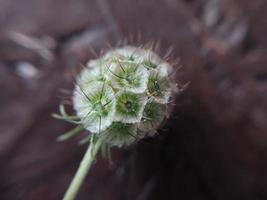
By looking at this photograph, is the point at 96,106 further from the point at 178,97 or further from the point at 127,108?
the point at 178,97

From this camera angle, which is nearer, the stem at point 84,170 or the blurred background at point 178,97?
the stem at point 84,170

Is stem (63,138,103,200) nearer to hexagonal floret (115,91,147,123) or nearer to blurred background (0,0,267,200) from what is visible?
hexagonal floret (115,91,147,123)

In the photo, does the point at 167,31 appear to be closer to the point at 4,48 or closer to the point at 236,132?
the point at 236,132

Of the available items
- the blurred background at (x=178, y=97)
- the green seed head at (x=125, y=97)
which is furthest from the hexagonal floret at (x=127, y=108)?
the blurred background at (x=178, y=97)

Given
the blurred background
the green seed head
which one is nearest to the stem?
the green seed head

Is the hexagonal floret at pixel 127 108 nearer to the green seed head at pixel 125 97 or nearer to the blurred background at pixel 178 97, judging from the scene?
the green seed head at pixel 125 97
